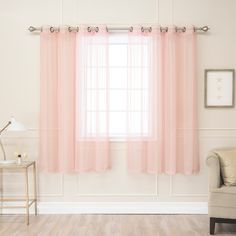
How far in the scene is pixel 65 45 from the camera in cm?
466

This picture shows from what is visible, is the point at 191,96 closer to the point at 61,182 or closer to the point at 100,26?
the point at 100,26

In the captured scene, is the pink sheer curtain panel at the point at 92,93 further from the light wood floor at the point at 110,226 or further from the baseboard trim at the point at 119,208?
the light wood floor at the point at 110,226

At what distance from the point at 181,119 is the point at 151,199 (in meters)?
Result: 1.09

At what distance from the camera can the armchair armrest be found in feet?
13.0

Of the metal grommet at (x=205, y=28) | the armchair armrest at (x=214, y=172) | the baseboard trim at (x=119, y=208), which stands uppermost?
the metal grommet at (x=205, y=28)

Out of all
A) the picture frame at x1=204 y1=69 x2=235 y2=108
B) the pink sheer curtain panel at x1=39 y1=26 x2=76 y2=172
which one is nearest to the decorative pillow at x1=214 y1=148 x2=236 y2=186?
the picture frame at x1=204 y1=69 x2=235 y2=108

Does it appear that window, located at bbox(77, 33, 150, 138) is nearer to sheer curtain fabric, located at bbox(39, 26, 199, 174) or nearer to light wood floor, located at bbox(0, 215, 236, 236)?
sheer curtain fabric, located at bbox(39, 26, 199, 174)

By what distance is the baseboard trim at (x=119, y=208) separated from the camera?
4738 millimetres

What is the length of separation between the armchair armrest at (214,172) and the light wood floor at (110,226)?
20.6 inches

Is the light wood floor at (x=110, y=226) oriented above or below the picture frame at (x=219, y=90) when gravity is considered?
below

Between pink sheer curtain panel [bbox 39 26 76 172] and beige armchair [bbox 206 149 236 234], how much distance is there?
176cm

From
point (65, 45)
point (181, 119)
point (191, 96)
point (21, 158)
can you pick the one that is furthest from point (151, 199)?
point (65, 45)

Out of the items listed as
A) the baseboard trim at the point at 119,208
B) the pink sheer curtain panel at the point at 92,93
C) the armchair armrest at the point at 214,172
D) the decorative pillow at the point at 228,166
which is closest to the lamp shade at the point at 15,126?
the pink sheer curtain panel at the point at 92,93

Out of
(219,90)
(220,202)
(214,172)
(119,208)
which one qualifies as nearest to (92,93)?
(119,208)
